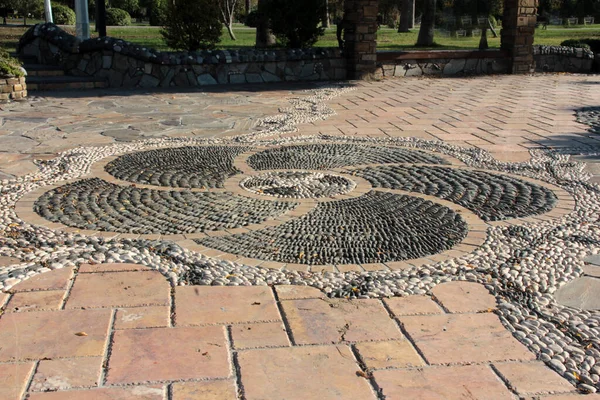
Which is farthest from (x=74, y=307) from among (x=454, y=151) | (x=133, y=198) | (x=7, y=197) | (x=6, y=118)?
(x=6, y=118)

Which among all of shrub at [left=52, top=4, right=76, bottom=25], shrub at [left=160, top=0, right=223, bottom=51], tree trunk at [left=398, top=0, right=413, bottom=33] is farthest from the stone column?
tree trunk at [left=398, top=0, right=413, bottom=33]

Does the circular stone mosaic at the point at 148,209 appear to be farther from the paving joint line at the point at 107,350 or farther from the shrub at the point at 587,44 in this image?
the shrub at the point at 587,44

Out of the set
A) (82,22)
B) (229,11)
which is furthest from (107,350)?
(229,11)

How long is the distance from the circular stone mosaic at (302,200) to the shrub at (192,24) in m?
7.05

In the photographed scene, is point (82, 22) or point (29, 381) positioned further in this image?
point (82, 22)

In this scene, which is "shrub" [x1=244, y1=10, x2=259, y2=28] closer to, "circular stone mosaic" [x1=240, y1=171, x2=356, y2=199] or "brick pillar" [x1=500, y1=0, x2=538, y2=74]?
"brick pillar" [x1=500, y1=0, x2=538, y2=74]

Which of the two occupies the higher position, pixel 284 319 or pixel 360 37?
pixel 360 37

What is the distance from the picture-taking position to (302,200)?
4.93 metres

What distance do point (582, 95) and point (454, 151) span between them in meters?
5.71

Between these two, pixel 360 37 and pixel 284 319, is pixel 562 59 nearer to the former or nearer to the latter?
pixel 360 37

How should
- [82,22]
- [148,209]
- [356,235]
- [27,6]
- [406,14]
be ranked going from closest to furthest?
[356,235] < [148,209] < [82,22] < [406,14] < [27,6]

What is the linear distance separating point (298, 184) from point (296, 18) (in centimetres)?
883

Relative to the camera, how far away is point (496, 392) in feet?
8.00

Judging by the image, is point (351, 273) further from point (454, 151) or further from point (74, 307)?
point (454, 151)
